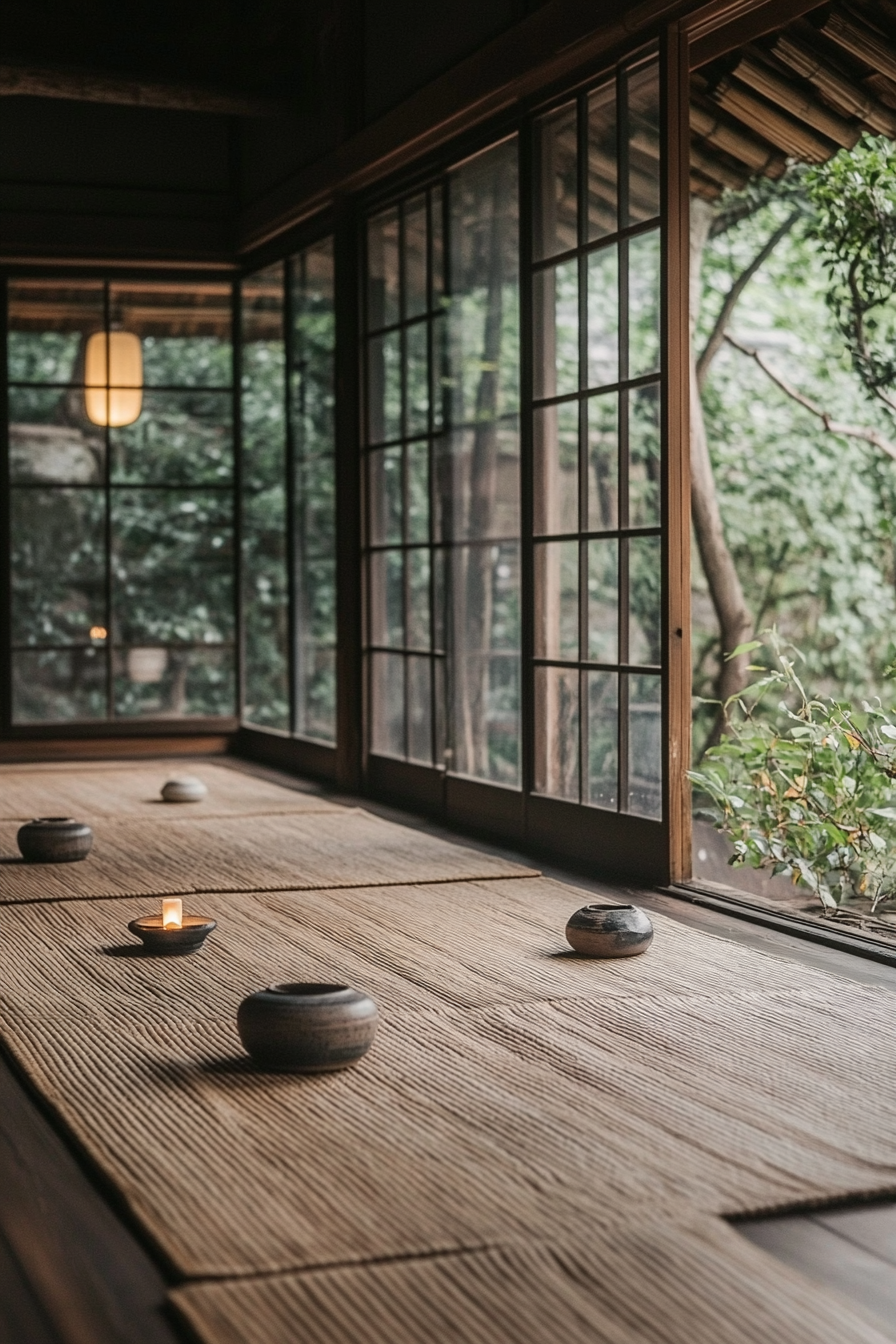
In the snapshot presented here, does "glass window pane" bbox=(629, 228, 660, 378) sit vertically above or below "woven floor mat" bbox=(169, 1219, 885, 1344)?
above

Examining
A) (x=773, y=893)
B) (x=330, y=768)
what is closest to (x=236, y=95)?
(x=330, y=768)

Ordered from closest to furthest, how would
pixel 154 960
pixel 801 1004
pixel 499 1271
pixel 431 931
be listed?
pixel 499 1271
pixel 801 1004
pixel 154 960
pixel 431 931

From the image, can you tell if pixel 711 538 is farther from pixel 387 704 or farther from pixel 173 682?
pixel 173 682

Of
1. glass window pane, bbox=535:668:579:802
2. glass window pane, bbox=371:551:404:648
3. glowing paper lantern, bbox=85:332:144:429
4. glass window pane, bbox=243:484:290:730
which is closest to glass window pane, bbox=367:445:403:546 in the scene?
glass window pane, bbox=371:551:404:648

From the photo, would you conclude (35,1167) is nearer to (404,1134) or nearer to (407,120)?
(404,1134)

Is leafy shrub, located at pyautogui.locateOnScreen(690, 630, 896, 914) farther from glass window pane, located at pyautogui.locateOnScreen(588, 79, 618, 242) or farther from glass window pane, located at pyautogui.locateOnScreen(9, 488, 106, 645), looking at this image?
glass window pane, located at pyautogui.locateOnScreen(9, 488, 106, 645)

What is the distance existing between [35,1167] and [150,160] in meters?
5.63

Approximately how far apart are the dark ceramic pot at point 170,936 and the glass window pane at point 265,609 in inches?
141

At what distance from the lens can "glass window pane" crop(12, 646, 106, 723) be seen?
275 inches

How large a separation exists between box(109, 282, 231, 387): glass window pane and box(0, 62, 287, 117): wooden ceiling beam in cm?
122

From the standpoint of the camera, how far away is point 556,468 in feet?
14.5

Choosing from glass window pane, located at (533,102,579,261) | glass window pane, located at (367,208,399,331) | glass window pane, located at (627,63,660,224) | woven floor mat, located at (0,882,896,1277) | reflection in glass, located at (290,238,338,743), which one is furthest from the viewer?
reflection in glass, located at (290,238,338,743)

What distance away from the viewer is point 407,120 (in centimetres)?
501

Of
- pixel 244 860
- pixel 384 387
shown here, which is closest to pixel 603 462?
pixel 244 860
